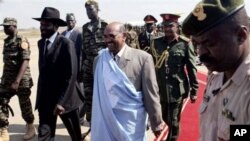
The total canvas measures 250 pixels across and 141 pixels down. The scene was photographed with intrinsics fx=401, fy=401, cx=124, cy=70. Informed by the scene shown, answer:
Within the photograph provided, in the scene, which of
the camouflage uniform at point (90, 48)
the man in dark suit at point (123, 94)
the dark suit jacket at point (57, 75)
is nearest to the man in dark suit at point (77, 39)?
the camouflage uniform at point (90, 48)

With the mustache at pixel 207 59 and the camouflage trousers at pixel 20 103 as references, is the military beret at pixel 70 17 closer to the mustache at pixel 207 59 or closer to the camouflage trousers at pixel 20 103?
the camouflage trousers at pixel 20 103

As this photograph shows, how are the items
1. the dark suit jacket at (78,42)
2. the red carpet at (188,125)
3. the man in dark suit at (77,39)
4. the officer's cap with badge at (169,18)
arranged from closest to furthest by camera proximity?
1. the officer's cap with badge at (169,18)
2. the red carpet at (188,125)
3. the man in dark suit at (77,39)
4. the dark suit jacket at (78,42)

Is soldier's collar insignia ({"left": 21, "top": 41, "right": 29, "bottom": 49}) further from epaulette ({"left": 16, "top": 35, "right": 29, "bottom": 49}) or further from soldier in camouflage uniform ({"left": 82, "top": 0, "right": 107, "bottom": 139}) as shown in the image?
soldier in camouflage uniform ({"left": 82, "top": 0, "right": 107, "bottom": 139})

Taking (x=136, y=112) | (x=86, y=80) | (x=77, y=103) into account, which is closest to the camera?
(x=136, y=112)

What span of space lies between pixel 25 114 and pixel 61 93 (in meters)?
1.86

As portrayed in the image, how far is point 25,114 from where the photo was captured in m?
6.12

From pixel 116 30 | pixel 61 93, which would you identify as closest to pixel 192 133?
pixel 61 93

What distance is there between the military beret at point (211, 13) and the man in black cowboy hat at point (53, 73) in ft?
9.89

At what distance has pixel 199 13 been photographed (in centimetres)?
160

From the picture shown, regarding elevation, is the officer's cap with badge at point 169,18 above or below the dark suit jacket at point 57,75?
above

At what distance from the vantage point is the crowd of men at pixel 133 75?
1.54 m

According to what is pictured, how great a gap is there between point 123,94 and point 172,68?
44.7 inches

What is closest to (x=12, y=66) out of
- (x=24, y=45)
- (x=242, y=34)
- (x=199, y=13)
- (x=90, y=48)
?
(x=24, y=45)

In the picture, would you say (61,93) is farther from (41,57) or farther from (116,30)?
(116,30)
